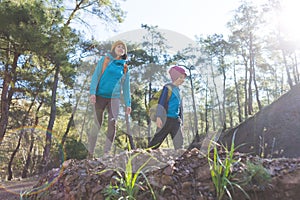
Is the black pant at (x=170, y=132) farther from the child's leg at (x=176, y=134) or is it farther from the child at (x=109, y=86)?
the child at (x=109, y=86)

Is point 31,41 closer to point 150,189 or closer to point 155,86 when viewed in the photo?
point 155,86

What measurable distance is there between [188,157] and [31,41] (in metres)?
8.29

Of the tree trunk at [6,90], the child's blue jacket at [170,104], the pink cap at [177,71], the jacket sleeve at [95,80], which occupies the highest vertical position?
the tree trunk at [6,90]

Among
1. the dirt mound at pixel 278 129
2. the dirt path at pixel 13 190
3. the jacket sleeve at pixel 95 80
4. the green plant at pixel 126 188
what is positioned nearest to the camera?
the green plant at pixel 126 188

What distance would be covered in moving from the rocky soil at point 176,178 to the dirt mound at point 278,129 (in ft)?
22.3

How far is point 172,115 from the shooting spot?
3523mm

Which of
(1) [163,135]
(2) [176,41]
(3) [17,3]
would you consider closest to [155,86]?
(2) [176,41]

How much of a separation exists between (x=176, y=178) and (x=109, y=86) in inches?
63.9

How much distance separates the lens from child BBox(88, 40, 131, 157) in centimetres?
338

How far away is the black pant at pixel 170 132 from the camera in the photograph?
11.2ft

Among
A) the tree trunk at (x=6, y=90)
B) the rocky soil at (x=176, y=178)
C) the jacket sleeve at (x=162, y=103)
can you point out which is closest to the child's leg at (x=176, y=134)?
the jacket sleeve at (x=162, y=103)

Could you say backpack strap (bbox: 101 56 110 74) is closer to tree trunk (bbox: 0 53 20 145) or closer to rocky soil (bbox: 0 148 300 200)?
rocky soil (bbox: 0 148 300 200)

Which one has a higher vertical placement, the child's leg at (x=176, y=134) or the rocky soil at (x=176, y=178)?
the child's leg at (x=176, y=134)

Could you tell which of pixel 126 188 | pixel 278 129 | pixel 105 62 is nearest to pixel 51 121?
pixel 105 62
